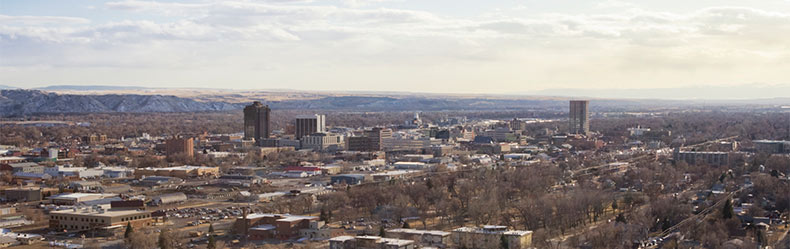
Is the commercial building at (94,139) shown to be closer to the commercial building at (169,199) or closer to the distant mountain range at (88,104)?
the commercial building at (169,199)

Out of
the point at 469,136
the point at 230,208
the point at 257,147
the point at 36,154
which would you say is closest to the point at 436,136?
the point at 469,136

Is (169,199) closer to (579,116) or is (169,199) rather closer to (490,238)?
(490,238)

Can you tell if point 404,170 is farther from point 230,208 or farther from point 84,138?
point 84,138

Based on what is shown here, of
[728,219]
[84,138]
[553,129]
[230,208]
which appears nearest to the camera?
[728,219]

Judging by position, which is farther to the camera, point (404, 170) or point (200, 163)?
point (200, 163)

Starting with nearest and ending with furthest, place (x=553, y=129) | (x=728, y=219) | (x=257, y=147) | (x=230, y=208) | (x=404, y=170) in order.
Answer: (x=728, y=219)
(x=230, y=208)
(x=404, y=170)
(x=257, y=147)
(x=553, y=129)

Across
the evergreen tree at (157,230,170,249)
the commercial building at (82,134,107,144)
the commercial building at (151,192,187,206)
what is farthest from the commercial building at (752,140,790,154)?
the commercial building at (82,134,107,144)

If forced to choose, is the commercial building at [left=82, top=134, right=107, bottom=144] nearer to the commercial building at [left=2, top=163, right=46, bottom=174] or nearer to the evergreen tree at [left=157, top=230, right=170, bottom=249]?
the commercial building at [left=2, top=163, right=46, bottom=174]

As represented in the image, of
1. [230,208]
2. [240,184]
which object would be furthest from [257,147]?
[230,208]
